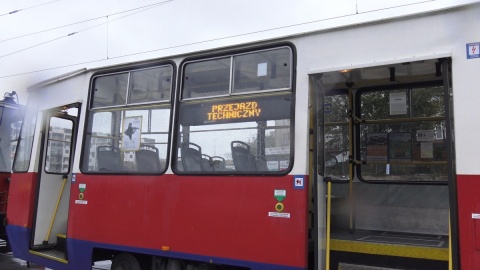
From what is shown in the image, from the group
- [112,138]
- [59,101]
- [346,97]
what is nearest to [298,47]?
[346,97]

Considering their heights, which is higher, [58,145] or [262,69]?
[262,69]

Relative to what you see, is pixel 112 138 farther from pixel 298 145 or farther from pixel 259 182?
pixel 298 145

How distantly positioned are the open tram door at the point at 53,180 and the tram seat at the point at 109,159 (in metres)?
1.04

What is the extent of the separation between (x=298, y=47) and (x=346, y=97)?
1.84 meters

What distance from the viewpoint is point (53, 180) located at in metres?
6.96

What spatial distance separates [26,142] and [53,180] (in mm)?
827

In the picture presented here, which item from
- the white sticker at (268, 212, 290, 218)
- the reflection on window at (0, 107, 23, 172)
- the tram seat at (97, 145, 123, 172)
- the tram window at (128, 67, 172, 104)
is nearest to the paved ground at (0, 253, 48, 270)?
the reflection on window at (0, 107, 23, 172)

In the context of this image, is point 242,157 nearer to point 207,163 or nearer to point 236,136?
point 236,136

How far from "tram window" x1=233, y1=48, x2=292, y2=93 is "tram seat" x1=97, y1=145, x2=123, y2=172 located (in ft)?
6.26

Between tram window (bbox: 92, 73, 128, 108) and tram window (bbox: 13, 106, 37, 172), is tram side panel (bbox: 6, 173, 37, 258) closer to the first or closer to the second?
tram window (bbox: 13, 106, 37, 172)

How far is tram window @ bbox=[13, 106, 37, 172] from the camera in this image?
22.9 ft

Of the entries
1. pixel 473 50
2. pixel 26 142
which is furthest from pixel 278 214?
pixel 26 142

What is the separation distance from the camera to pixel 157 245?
4922 mm

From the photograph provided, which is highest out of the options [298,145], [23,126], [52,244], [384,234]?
[23,126]
